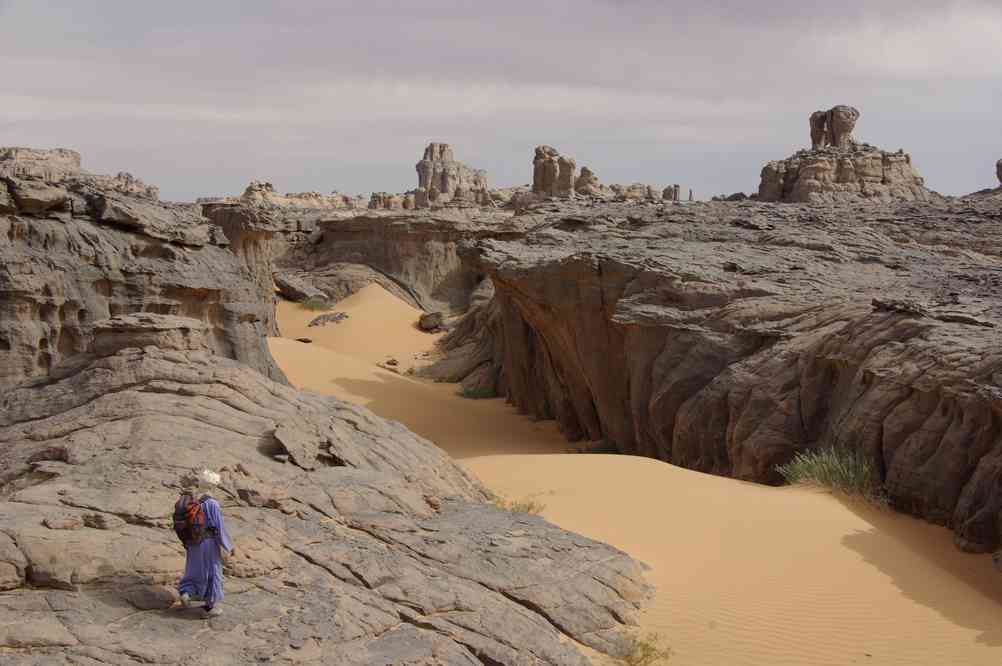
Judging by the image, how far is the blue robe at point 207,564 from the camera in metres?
5.90

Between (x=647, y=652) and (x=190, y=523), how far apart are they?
3.48m

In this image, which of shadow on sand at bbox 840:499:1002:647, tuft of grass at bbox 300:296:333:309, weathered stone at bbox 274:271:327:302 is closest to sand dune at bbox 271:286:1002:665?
shadow on sand at bbox 840:499:1002:647

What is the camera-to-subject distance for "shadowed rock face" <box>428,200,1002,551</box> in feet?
35.3

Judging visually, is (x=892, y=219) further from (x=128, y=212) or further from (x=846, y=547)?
(x=128, y=212)

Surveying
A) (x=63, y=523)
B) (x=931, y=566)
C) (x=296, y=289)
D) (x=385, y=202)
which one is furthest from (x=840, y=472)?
(x=385, y=202)

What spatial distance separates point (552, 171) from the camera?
4112 centimetres

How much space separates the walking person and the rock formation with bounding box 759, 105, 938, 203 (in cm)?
2343

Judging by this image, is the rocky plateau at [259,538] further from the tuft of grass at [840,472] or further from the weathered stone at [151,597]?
the tuft of grass at [840,472]

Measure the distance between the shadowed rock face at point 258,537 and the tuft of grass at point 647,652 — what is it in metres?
0.11

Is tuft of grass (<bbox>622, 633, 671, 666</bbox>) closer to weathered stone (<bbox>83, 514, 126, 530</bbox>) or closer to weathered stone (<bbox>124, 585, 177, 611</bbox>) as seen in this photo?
weathered stone (<bbox>124, 585, 177, 611</bbox>)

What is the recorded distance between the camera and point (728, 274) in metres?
16.5

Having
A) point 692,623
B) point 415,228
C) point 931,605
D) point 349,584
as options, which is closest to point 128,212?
point 349,584

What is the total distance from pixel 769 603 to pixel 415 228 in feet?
94.0

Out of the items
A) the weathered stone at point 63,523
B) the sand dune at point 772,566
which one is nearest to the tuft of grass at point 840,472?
the sand dune at point 772,566
